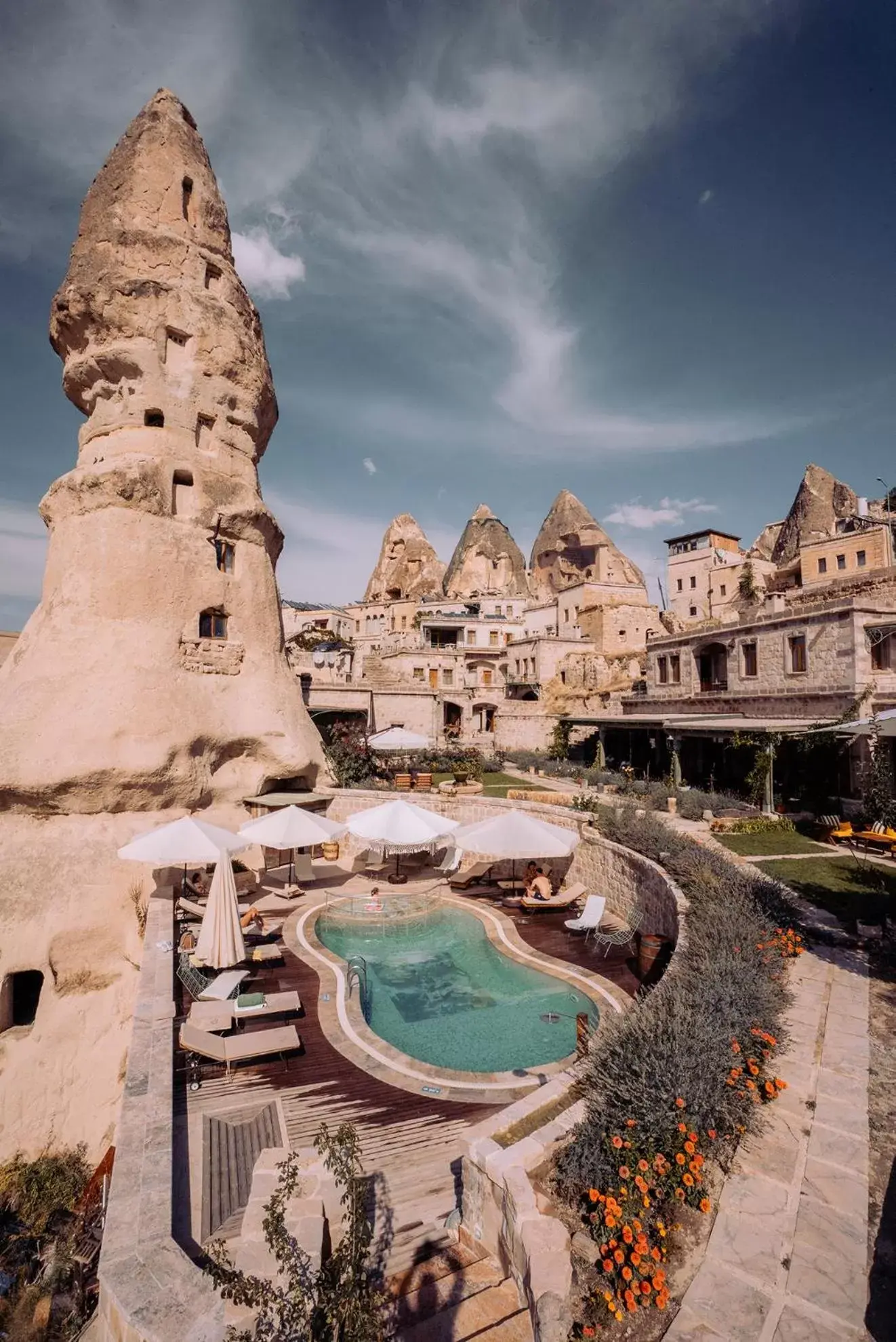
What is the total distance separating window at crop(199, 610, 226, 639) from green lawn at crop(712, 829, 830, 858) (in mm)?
17387

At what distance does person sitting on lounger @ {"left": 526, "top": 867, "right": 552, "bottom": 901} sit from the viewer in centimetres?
1509

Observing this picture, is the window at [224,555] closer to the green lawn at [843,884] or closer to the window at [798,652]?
the green lawn at [843,884]

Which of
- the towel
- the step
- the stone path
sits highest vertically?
the stone path

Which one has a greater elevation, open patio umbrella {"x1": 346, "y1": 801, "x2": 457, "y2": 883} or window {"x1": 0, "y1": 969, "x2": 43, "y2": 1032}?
open patio umbrella {"x1": 346, "y1": 801, "x2": 457, "y2": 883}

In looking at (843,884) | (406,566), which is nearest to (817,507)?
(406,566)

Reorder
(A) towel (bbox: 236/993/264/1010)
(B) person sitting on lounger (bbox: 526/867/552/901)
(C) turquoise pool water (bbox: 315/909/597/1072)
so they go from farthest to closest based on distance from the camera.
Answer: (B) person sitting on lounger (bbox: 526/867/552/901) < (C) turquoise pool water (bbox: 315/909/597/1072) < (A) towel (bbox: 236/993/264/1010)

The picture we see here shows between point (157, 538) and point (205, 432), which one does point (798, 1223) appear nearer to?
point (157, 538)

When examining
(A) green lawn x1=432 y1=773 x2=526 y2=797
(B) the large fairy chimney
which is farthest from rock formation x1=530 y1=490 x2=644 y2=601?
(B) the large fairy chimney

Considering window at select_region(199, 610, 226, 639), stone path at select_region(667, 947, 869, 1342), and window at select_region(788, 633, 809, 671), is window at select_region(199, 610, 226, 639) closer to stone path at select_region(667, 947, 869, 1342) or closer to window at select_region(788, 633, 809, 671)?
stone path at select_region(667, 947, 869, 1342)

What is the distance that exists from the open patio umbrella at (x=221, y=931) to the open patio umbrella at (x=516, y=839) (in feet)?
17.2

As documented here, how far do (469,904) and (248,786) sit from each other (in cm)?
882

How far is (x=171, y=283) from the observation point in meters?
20.5

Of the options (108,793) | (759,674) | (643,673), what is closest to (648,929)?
(108,793)

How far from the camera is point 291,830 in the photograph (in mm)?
14672
